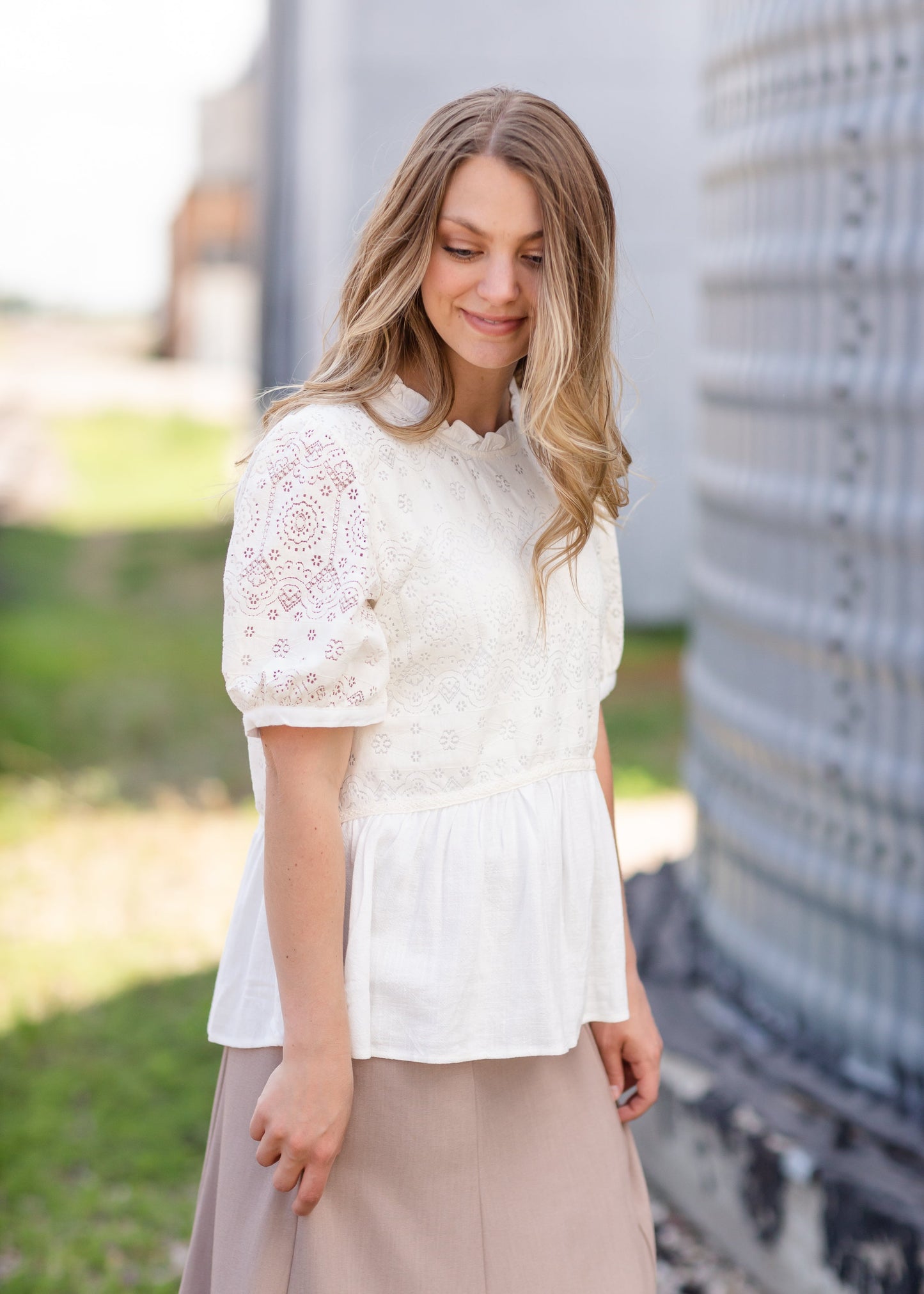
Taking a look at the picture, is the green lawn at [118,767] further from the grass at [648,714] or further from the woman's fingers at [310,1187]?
the woman's fingers at [310,1187]

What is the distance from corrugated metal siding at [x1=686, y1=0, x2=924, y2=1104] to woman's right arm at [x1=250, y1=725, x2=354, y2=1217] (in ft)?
5.14

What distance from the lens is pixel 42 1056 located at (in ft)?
12.4

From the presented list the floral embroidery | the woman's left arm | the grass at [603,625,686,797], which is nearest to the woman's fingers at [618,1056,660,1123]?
the woman's left arm

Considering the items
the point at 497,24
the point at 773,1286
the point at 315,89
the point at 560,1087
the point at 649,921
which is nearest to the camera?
the point at 560,1087

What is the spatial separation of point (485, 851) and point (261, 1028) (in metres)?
0.32

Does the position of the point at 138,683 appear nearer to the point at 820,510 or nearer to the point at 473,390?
the point at 820,510

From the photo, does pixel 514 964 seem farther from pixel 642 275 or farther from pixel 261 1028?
pixel 642 275

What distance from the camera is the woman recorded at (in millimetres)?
1425

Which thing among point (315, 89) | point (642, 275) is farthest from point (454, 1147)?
point (315, 89)

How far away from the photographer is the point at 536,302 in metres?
1.51

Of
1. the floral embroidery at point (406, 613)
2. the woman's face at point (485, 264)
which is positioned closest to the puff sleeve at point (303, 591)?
the floral embroidery at point (406, 613)

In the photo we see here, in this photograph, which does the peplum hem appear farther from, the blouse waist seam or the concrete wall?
the concrete wall

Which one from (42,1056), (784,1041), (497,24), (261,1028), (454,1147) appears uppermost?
(497,24)

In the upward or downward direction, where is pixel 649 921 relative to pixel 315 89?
downward
